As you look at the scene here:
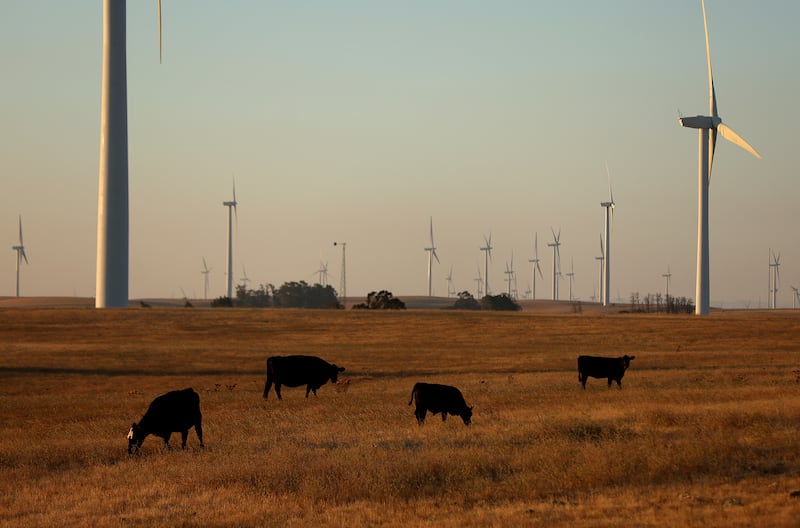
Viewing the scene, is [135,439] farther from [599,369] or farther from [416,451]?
[599,369]

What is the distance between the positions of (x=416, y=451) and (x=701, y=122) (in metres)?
81.9

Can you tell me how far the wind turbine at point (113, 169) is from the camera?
80.6 meters

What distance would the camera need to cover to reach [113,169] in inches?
3258

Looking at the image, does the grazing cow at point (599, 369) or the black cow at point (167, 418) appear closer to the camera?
the black cow at point (167, 418)

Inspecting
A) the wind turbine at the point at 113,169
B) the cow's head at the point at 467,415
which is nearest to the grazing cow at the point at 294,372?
the cow's head at the point at 467,415

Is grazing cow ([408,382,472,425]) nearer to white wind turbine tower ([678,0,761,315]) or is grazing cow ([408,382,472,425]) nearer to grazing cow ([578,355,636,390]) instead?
grazing cow ([578,355,636,390])

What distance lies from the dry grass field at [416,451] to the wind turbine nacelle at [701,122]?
50.4m

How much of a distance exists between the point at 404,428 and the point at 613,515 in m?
9.57

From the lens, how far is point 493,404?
28422 mm

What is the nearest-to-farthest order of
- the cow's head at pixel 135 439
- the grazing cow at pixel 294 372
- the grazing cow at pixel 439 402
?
1. the cow's head at pixel 135 439
2. the grazing cow at pixel 439 402
3. the grazing cow at pixel 294 372

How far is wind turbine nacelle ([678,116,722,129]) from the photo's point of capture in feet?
310

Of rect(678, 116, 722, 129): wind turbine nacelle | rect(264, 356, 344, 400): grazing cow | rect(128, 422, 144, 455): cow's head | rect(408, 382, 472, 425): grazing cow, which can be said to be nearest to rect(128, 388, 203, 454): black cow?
rect(128, 422, 144, 455): cow's head

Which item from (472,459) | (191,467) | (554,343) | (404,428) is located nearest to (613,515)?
(472,459)

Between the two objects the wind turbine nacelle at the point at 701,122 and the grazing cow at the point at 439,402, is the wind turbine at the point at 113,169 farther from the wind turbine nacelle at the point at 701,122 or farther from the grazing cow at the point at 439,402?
the grazing cow at the point at 439,402
